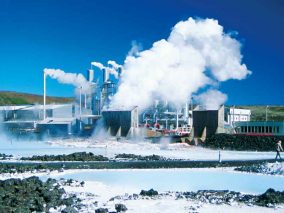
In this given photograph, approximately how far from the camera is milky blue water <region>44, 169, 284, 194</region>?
59.6 feet

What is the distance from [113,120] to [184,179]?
139 feet

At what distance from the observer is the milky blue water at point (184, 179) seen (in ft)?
59.6

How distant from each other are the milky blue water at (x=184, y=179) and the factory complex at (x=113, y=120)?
25796 mm

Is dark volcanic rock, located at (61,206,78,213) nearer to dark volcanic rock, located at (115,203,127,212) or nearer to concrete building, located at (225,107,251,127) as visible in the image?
dark volcanic rock, located at (115,203,127,212)

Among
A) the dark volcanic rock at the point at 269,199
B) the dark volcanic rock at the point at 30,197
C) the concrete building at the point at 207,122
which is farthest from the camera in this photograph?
the concrete building at the point at 207,122

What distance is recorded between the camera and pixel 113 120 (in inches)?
2466

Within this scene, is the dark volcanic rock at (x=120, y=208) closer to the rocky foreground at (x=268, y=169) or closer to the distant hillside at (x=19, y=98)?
the rocky foreground at (x=268, y=169)

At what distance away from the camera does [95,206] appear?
13500 mm

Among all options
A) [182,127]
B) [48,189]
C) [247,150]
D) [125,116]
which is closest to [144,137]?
[125,116]

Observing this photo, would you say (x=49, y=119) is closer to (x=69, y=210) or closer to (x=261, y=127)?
(x=261, y=127)

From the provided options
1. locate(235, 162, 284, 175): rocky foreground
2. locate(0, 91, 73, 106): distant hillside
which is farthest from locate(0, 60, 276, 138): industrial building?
locate(0, 91, 73, 106): distant hillside

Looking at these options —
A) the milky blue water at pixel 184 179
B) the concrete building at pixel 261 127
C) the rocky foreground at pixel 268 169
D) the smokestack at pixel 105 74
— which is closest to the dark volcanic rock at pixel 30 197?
the milky blue water at pixel 184 179

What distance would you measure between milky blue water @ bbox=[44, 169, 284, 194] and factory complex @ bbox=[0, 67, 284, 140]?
25796 mm

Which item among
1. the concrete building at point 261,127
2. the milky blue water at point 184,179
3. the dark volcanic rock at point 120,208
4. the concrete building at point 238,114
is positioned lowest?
the milky blue water at point 184,179
